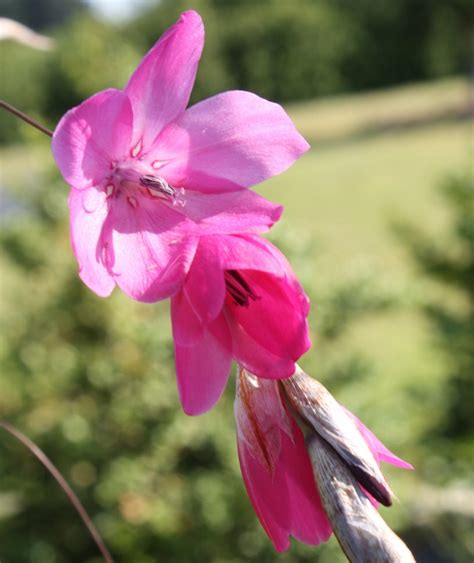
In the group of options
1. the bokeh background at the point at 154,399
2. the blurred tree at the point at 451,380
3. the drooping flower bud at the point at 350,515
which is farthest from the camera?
the blurred tree at the point at 451,380

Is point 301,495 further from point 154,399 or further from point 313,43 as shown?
point 313,43

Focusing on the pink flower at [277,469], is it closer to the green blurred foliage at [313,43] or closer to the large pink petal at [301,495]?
the large pink petal at [301,495]

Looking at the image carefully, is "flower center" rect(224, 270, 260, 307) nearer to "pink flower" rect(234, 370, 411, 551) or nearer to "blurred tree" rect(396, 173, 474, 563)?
"pink flower" rect(234, 370, 411, 551)

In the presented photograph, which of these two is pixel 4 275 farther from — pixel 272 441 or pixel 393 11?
pixel 393 11

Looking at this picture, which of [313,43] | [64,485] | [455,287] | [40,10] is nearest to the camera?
[64,485]

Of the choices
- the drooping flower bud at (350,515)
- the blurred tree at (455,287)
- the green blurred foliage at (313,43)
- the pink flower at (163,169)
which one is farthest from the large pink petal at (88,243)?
the green blurred foliage at (313,43)

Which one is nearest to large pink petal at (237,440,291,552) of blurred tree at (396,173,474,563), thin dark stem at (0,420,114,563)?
thin dark stem at (0,420,114,563)

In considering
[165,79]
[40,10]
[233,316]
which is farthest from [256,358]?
[40,10]
